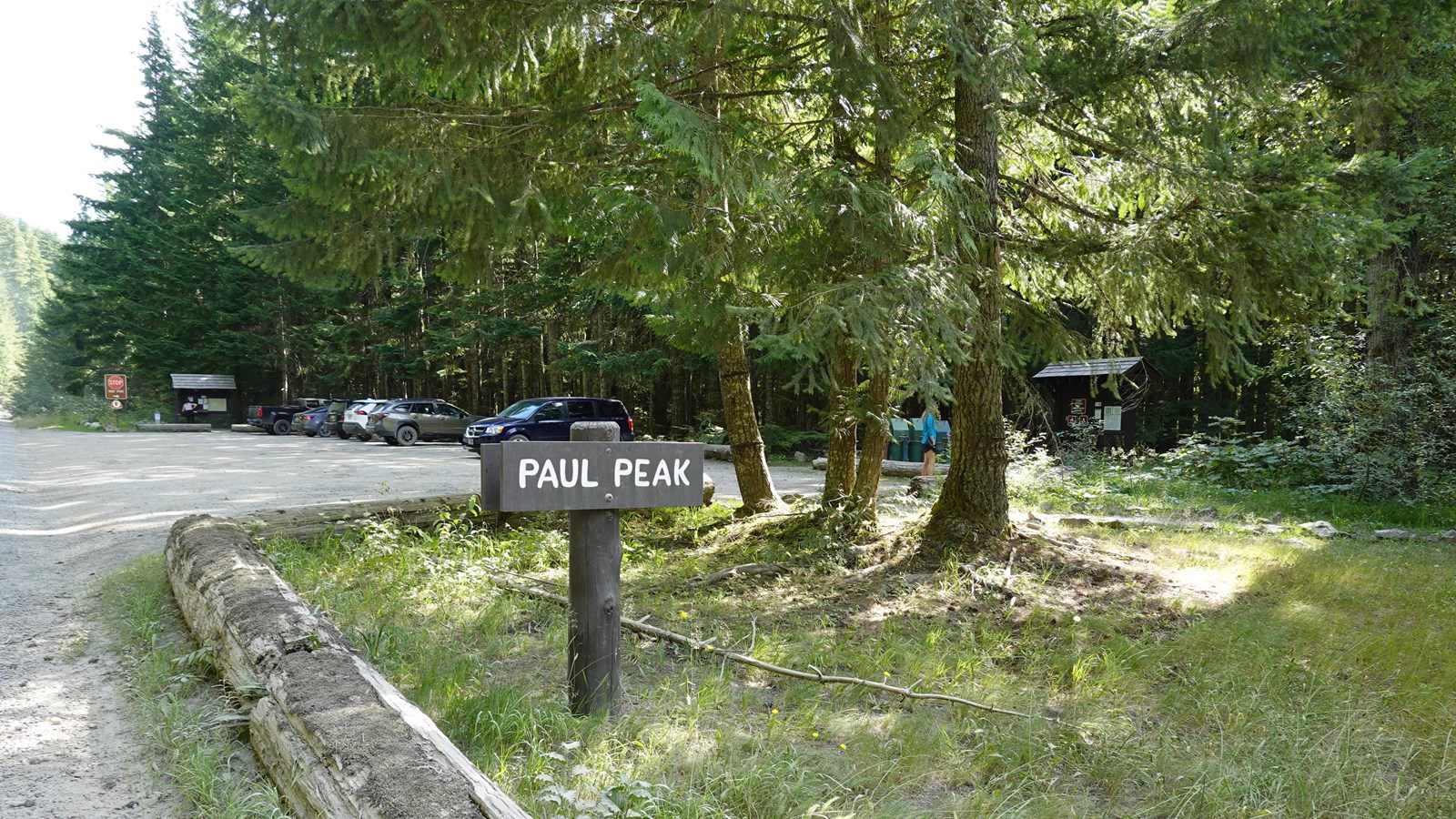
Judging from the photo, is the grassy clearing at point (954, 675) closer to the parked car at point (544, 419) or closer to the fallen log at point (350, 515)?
the fallen log at point (350, 515)

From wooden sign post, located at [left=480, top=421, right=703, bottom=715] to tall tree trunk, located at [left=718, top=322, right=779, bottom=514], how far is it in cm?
546

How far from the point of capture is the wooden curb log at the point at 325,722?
2.44 m

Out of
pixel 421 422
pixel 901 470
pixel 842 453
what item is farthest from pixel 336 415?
pixel 842 453

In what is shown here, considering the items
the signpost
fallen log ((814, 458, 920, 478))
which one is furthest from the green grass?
fallen log ((814, 458, 920, 478))

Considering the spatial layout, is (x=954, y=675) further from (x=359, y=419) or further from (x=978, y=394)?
(x=359, y=419)

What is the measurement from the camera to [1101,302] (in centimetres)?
773

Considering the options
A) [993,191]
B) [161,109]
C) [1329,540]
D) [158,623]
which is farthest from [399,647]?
[161,109]

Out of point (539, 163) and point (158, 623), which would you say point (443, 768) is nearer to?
point (158, 623)

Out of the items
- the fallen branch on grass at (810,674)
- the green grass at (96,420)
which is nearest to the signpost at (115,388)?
the green grass at (96,420)

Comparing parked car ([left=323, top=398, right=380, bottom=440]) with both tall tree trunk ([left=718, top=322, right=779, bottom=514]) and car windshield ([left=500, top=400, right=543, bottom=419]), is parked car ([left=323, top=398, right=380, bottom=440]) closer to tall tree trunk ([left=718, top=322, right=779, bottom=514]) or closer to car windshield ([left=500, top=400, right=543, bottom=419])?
car windshield ([left=500, top=400, right=543, bottom=419])

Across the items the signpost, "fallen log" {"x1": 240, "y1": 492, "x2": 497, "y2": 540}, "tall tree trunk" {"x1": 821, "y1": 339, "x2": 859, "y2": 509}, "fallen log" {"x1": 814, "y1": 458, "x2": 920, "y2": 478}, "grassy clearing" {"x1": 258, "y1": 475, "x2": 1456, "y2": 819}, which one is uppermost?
the signpost

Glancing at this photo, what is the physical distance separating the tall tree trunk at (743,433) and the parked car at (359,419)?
2045 cm

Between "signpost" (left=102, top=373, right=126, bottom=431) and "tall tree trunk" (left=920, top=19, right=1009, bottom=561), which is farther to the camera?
"signpost" (left=102, top=373, right=126, bottom=431)

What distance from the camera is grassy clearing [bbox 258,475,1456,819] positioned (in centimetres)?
341
